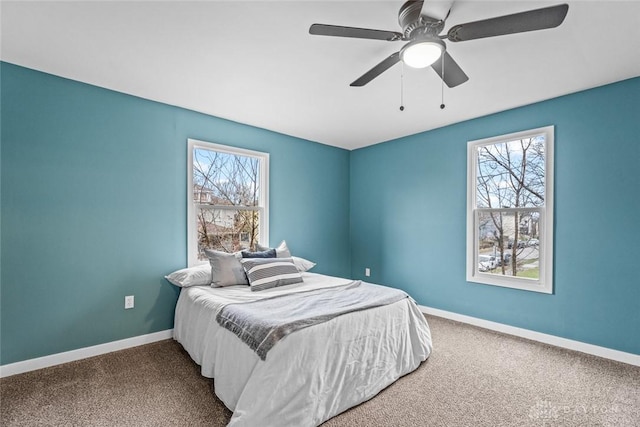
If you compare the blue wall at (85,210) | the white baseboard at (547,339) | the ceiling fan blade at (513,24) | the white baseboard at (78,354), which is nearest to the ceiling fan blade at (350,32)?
the ceiling fan blade at (513,24)

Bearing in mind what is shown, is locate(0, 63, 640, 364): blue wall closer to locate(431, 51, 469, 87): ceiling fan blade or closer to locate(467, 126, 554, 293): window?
locate(467, 126, 554, 293): window

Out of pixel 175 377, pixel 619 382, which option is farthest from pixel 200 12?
pixel 619 382

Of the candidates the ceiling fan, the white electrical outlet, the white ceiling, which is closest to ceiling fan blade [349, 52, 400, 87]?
the ceiling fan

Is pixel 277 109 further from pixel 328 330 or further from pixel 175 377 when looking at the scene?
pixel 175 377

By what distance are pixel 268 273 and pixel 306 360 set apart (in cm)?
124

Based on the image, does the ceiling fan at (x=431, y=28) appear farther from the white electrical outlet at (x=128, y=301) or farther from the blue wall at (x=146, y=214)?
the white electrical outlet at (x=128, y=301)

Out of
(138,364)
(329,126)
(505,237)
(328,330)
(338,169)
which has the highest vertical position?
(329,126)

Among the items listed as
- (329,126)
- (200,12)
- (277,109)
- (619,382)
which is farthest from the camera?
(329,126)

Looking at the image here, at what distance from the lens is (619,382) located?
233cm

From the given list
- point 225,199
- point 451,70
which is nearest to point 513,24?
point 451,70

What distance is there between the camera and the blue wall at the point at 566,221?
8.78 ft

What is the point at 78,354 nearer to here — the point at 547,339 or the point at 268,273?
the point at 268,273

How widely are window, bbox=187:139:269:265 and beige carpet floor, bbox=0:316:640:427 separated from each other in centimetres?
126

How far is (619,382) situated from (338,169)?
3.89m
